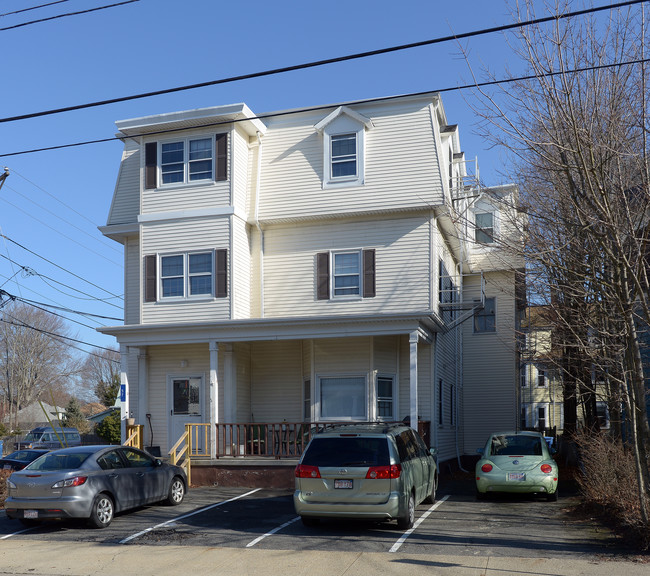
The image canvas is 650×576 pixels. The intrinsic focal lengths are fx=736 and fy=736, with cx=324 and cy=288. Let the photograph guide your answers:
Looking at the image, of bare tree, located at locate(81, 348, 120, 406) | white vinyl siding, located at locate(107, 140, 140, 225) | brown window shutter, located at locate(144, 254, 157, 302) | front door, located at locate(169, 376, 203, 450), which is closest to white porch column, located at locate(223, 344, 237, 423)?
front door, located at locate(169, 376, 203, 450)

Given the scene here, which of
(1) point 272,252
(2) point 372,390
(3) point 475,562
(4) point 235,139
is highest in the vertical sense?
(4) point 235,139

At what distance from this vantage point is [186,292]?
2055 centimetres

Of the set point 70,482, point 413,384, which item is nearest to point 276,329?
point 413,384

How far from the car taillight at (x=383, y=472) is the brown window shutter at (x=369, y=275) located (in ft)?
29.6

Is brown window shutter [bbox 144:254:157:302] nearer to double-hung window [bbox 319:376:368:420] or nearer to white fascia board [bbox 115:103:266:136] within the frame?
white fascia board [bbox 115:103:266:136]

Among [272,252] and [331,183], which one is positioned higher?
[331,183]

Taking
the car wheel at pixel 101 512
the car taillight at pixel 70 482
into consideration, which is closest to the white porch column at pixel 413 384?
the car wheel at pixel 101 512

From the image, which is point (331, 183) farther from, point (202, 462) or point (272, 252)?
point (202, 462)

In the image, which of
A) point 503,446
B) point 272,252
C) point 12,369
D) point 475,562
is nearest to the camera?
point 475,562

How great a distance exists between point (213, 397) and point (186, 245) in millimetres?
4412

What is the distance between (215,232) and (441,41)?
11.0m

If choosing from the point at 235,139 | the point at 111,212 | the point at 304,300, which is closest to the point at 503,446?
the point at 304,300

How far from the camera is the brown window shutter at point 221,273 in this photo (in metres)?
20.1

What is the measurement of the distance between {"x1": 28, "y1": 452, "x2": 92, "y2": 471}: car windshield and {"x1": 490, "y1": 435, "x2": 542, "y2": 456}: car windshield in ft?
28.7
